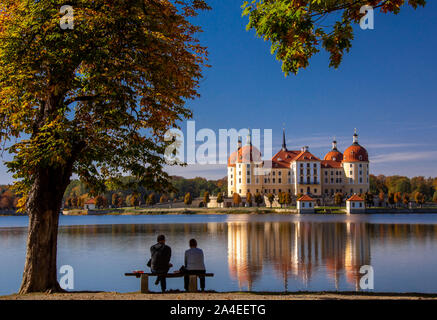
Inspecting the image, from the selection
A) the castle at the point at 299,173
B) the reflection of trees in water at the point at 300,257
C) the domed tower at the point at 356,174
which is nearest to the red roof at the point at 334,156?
the castle at the point at 299,173

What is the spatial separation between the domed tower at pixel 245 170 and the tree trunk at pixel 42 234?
Answer: 73.4 metres

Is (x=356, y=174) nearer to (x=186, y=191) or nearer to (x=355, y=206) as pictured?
(x=355, y=206)

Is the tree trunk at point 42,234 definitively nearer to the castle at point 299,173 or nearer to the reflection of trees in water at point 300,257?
the reflection of trees in water at point 300,257

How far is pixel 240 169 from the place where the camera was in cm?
8438

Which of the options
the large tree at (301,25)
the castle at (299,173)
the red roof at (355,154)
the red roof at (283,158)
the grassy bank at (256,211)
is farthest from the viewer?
the red roof at (283,158)

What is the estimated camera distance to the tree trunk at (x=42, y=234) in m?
8.05

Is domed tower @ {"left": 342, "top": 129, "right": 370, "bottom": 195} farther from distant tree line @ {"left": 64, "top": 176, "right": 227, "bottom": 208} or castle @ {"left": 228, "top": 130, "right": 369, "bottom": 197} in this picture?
distant tree line @ {"left": 64, "top": 176, "right": 227, "bottom": 208}

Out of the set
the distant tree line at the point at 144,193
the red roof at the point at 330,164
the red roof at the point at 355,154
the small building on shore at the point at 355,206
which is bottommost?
the small building on shore at the point at 355,206

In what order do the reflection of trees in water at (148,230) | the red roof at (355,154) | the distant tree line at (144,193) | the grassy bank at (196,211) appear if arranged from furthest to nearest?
the red roof at (355,154)
the distant tree line at (144,193)
the grassy bank at (196,211)
the reflection of trees in water at (148,230)

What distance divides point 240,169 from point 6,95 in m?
77.4

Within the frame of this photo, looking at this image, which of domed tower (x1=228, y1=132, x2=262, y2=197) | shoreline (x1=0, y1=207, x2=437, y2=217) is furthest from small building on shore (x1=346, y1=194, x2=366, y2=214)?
domed tower (x1=228, y1=132, x2=262, y2=197)

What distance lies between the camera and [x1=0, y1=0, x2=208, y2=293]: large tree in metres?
7.20
